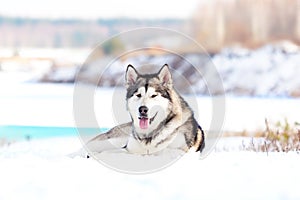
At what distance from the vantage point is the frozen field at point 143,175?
2084 millimetres

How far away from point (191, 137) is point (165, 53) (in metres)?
0.41

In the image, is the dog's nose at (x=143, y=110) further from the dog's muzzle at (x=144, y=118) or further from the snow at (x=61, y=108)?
the snow at (x=61, y=108)

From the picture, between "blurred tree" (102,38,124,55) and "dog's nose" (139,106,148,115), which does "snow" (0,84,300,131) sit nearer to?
"blurred tree" (102,38,124,55)

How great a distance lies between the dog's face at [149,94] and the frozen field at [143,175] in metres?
0.19

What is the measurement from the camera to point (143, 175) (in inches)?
85.8

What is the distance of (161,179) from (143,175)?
3.1 inches

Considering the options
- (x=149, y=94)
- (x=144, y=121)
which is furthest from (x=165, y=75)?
(x=144, y=121)

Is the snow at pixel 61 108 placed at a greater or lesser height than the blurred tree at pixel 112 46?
lesser

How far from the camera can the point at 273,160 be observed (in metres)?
2.31

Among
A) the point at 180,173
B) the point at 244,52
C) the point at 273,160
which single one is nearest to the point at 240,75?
the point at 244,52

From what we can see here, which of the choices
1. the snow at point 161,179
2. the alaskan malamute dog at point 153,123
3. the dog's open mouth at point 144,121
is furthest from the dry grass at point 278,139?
the dog's open mouth at point 144,121

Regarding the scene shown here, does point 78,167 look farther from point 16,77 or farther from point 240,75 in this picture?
point 240,75

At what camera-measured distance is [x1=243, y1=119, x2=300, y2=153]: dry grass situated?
2498 mm

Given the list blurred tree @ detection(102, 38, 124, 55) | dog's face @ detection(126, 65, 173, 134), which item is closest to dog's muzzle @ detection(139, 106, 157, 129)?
dog's face @ detection(126, 65, 173, 134)
